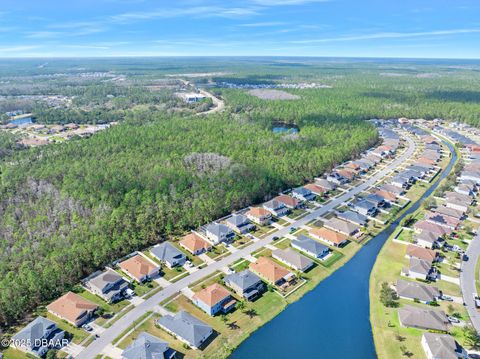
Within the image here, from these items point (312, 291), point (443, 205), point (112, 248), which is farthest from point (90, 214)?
point (443, 205)

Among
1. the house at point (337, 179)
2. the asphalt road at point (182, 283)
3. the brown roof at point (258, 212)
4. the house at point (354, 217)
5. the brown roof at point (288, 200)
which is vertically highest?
the house at point (337, 179)

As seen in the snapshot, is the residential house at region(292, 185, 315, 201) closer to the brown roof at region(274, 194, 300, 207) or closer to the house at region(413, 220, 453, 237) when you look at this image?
the brown roof at region(274, 194, 300, 207)

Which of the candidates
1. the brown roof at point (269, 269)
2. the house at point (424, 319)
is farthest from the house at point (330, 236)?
the house at point (424, 319)

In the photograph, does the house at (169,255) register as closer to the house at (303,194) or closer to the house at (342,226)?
the house at (342,226)

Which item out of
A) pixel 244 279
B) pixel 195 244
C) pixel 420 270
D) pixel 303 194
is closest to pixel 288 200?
pixel 303 194

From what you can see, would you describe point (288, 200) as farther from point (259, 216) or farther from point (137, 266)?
point (137, 266)

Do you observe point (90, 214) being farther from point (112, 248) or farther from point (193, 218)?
point (193, 218)

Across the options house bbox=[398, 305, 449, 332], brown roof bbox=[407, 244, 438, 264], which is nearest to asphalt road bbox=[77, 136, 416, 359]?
brown roof bbox=[407, 244, 438, 264]
